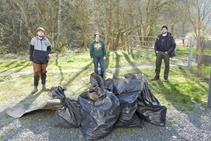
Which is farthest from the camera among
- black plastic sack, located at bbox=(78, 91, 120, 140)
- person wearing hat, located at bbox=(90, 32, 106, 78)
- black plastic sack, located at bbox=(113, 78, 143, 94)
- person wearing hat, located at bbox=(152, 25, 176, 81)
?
person wearing hat, located at bbox=(90, 32, 106, 78)

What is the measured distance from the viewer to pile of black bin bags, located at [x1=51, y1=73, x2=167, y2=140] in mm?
4133

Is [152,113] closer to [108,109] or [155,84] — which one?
[108,109]

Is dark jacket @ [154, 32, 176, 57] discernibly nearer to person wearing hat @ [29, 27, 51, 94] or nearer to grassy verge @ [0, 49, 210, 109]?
grassy verge @ [0, 49, 210, 109]

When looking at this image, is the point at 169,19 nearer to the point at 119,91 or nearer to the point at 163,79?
the point at 163,79

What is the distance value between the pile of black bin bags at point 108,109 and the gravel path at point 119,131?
4.4 inches

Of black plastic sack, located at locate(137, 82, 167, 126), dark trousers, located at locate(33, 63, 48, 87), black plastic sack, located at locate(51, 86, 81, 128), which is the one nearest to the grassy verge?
dark trousers, located at locate(33, 63, 48, 87)

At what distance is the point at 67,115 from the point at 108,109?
72 centimetres

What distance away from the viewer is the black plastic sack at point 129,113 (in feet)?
14.1

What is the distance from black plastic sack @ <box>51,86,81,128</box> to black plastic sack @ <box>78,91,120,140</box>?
0.12 m

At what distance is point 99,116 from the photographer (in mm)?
4125

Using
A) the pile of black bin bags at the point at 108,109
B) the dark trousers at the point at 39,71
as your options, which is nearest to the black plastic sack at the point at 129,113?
the pile of black bin bags at the point at 108,109

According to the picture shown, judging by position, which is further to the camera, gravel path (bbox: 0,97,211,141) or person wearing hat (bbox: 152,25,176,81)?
person wearing hat (bbox: 152,25,176,81)

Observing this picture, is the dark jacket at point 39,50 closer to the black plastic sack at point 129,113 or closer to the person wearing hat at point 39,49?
the person wearing hat at point 39,49

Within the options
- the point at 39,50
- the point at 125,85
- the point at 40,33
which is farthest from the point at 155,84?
the point at 40,33
